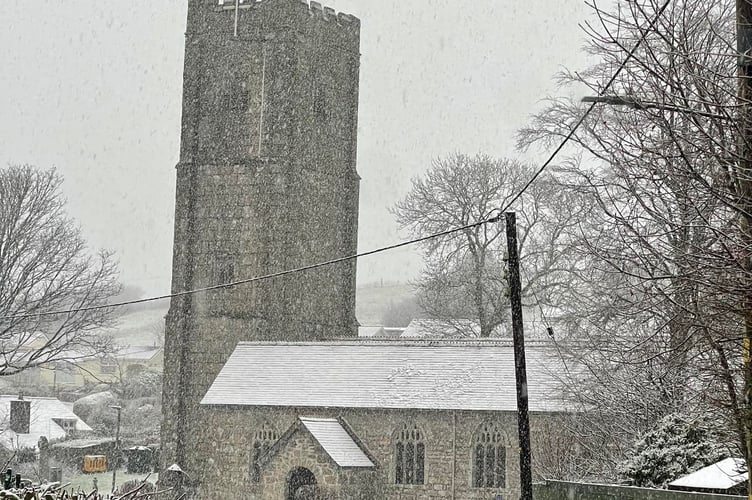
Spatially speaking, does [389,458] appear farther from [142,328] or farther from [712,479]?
[142,328]

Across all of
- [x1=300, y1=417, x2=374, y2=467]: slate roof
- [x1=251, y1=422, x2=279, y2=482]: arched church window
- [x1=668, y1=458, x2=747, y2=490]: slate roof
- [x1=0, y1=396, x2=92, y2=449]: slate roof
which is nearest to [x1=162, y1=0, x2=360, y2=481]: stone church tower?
[x1=251, y1=422, x2=279, y2=482]: arched church window

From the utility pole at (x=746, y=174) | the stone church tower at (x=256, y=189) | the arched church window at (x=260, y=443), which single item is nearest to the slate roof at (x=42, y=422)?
the stone church tower at (x=256, y=189)

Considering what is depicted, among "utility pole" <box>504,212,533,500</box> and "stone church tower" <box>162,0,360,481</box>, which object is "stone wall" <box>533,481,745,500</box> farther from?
"stone church tower" <box>162,0,360,481</box>

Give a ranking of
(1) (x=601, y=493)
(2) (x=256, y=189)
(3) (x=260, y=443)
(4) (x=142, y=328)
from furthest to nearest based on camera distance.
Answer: (4) (x=142, y=328), (2) (x=256, y=189), (3) (x=260, y=443), (1) (x=601, y=493)

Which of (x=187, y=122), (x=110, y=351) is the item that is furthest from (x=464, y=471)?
(x=187, y=122)

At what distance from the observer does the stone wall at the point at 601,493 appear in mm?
14164

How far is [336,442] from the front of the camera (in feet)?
104

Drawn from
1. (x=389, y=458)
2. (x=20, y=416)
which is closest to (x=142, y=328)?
(x=20, y=416)

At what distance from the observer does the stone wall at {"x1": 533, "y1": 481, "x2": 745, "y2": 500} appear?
46.5ft

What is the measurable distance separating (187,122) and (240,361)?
38.1 ft

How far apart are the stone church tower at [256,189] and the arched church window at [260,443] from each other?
6.55 metres

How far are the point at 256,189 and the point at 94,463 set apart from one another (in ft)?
62.6

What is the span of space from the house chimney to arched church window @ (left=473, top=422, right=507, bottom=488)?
31.4 meters

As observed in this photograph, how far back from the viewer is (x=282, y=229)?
41.5 meters
